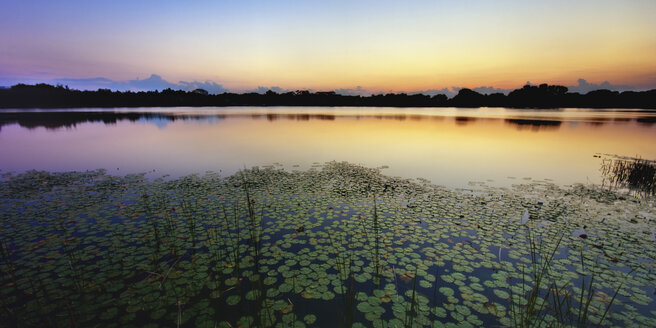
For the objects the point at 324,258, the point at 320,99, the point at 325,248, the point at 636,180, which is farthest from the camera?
the point at 320,99

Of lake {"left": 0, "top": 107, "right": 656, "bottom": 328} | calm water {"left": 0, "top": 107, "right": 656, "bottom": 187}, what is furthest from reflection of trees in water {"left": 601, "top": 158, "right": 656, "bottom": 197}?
calm water {"left": 0, "top": 107, "right": 656, "bottom": 187}

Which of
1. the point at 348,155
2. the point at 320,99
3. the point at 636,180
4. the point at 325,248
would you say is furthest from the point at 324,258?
the point at 320,99

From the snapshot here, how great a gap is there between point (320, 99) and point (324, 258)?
152 metres

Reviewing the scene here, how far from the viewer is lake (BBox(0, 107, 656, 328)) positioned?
4.21 m

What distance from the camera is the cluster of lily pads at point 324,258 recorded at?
416 cm

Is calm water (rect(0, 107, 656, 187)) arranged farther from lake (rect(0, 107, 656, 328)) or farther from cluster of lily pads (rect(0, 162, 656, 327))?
cluster of lily pads (rect(0, 162, 656, 327))

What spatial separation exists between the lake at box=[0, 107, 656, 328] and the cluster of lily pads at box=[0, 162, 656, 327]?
38 mm

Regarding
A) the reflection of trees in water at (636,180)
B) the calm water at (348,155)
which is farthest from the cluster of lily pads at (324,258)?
the calm water at (348,155)

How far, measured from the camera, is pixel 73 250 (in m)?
5.79

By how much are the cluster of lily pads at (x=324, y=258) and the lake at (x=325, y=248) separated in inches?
1.5

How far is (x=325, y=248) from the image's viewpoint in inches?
243

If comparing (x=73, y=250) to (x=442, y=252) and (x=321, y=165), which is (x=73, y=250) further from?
(x=321, y=165)

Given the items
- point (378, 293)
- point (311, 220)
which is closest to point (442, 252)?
point (378, 293)

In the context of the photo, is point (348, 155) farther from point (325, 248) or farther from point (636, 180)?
point (636, 180)
